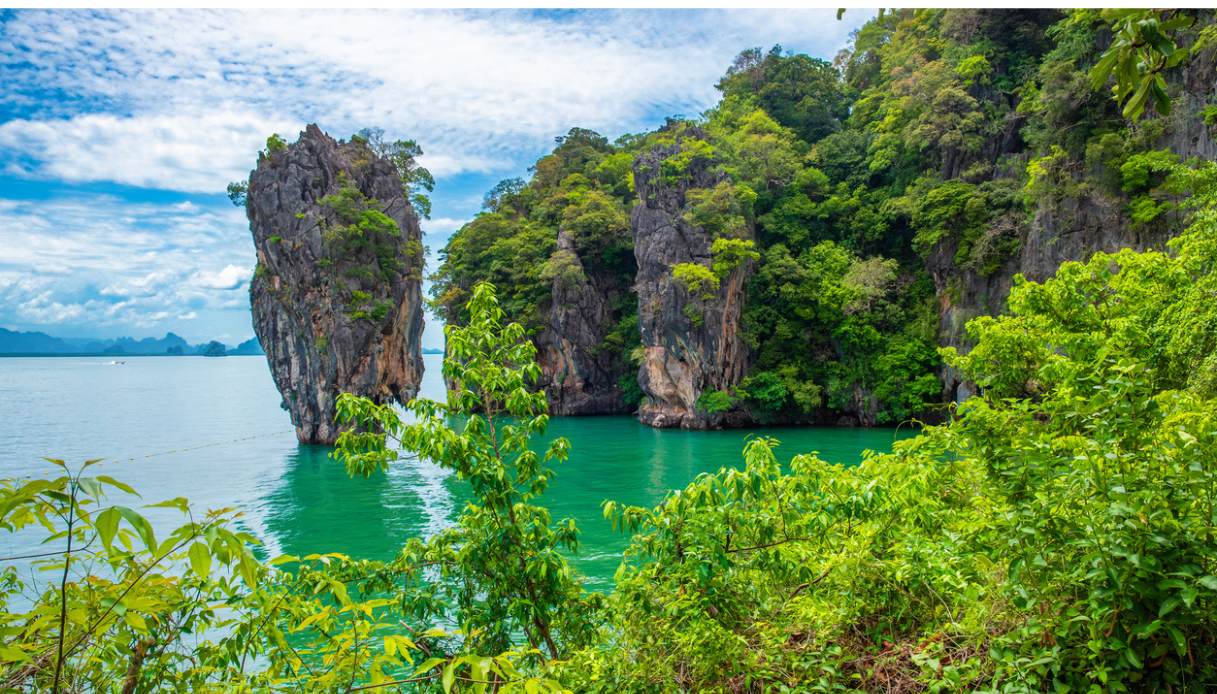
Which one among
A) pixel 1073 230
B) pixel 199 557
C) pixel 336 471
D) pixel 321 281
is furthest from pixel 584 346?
pixel 199 557

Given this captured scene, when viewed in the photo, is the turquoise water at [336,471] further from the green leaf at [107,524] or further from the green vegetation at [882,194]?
the green leaf at [107,524]

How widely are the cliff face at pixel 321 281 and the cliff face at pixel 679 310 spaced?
9.97 metres

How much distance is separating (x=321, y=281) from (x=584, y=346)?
39.7 ft

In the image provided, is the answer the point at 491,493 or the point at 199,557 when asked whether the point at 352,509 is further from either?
the point at 199,557

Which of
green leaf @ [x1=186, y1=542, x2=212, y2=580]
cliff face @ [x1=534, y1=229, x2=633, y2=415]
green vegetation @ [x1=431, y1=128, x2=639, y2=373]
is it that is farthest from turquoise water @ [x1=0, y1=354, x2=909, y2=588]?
green leaf @ [x1=186, y1=542, x2=212, y2=580]

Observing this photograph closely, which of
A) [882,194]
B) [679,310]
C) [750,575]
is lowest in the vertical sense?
→ [750,575]

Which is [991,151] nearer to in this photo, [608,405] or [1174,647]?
[608,405]

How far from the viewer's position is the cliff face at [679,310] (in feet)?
79.8

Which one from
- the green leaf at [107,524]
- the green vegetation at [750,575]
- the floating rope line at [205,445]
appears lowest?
the floating rope line at [205,445]

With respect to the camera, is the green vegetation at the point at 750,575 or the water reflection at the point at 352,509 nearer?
the green vegetation at the point at 750,575

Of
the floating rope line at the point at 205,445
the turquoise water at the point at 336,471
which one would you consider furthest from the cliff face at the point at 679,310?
the floating rope line at the point at 205,445

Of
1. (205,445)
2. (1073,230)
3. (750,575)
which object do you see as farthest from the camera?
(205,445)

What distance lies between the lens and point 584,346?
3000 centimetres

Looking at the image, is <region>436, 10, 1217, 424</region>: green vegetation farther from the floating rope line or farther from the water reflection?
the water reflection
